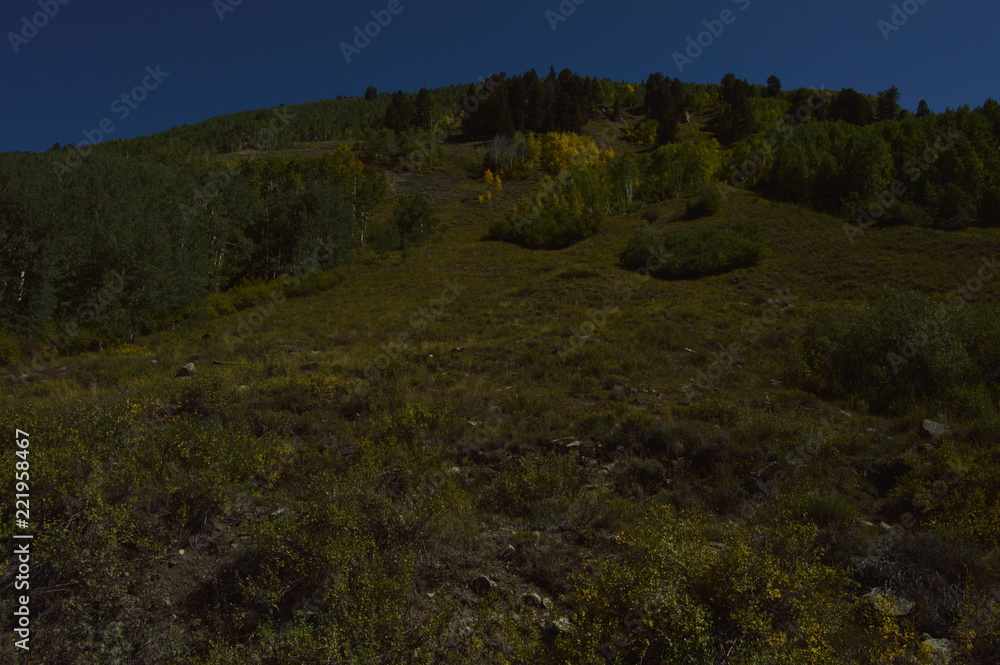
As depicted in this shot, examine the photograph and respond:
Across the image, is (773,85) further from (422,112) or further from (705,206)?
(705,206)

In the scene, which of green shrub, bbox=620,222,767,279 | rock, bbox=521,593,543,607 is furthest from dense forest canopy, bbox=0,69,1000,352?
rock, bbox=521,593,543,607

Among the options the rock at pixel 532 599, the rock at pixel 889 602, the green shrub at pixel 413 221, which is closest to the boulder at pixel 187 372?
the rock at pixel 532 599

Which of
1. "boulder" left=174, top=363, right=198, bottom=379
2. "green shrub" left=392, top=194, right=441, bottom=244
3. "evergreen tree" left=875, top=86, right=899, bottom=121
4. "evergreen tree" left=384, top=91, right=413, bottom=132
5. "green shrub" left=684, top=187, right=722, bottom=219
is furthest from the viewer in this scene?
"evergreen tree" left=384, top=91, right=413, bottom=132

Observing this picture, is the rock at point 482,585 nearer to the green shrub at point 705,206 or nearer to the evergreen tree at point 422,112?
the green shrub at point 705,206

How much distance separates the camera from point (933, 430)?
7.34 metres

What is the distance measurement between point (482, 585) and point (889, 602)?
11.3 ft

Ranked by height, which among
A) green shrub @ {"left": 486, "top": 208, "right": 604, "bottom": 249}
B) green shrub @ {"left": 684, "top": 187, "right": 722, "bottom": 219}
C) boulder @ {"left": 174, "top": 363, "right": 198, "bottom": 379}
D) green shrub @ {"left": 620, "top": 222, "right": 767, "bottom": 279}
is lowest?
boulder @ {"left": 174, "top": 363, "right": 198, "bottom": 379}

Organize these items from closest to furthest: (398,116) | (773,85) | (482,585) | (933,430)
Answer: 1. (482,585)
2. (933,430)
3. (398,116)
4. (773,85)

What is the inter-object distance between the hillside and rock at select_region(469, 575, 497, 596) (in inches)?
1.1

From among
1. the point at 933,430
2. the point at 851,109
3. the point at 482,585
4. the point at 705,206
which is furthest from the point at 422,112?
the point at 482,585

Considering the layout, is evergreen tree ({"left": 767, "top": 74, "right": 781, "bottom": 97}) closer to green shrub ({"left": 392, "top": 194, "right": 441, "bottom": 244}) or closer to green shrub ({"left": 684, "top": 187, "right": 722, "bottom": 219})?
green shrub ({"left": 684, "top": 187, "right": 722, "bottom": 219})

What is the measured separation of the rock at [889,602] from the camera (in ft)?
12.2

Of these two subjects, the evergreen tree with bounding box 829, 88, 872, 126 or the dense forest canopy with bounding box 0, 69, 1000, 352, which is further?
the evergreen tree with bounding box 829, 88, 872, 126

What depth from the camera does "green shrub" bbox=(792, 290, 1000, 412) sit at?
29.1 feet
